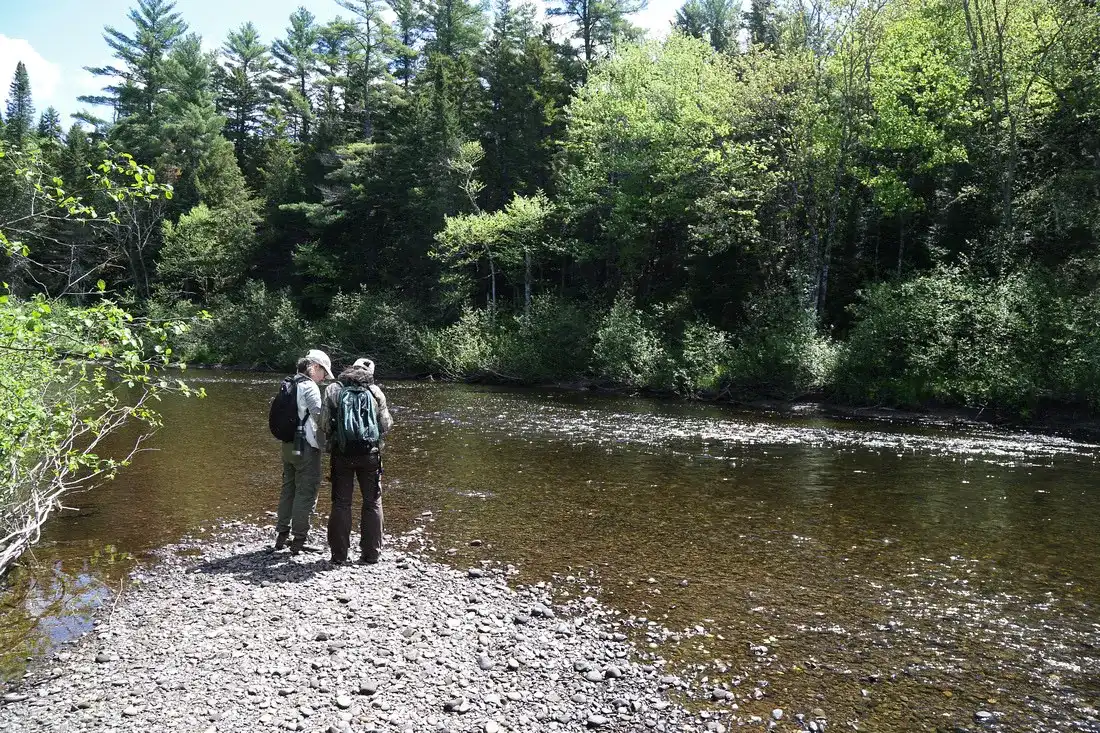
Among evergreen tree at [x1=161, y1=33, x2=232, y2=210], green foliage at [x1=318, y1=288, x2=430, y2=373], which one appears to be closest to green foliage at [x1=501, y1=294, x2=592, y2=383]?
green foliage at [x1=318, y1=288, x2=430, y2=373]

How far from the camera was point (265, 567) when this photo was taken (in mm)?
7824

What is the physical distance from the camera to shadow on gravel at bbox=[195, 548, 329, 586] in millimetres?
7512

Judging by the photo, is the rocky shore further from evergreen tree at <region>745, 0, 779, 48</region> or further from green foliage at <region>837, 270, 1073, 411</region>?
evergreen tree at <region>745, 0, 779, 48</region>

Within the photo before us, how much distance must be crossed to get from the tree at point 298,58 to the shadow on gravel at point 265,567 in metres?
69.9

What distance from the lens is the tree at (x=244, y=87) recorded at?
74.1 metres

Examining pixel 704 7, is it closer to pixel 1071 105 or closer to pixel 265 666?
pixel 1071 105

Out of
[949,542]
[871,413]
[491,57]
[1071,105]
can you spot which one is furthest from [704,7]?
[949,542]

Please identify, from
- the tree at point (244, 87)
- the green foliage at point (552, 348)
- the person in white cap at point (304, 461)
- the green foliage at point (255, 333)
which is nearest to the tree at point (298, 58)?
the tree at point (244, 87)

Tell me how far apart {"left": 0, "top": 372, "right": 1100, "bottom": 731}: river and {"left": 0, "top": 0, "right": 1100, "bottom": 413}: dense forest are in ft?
10.8

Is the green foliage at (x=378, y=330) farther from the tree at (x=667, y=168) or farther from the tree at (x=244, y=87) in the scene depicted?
the tree at (x=244, y=87)

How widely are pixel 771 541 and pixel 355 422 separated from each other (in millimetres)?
5479

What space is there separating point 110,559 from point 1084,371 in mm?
21465

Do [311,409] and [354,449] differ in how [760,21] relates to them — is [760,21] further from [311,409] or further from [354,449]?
[354,449]

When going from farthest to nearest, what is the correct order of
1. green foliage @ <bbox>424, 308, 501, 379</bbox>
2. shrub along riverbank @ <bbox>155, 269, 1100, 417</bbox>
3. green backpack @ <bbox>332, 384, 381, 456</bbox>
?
green foliage @ <bbox>424, 308, 501, 379</bbox>
shrub along riverbank @ <bbox>155, 269, 1100, 417</bbox>
green backpack @ <bbox>332, 384, 381, 456</bbox>
